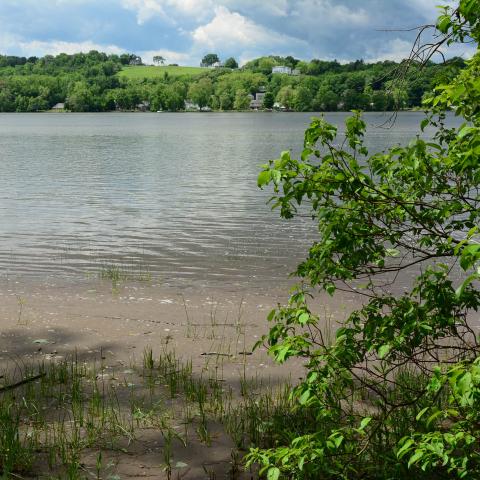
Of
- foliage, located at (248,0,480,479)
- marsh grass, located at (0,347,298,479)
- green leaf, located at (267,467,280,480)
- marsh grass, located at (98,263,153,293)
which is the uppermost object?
foliage, located at (248,0,480,479)

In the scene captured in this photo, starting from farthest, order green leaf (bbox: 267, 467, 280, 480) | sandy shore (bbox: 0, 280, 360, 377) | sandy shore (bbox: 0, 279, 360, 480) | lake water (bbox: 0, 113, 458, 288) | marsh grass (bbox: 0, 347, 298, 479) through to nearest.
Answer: lake water (bbox: 0, 113, 458, 288) → sandy shore (bbox: 0, 280, 360, 377) → sandy shore (bbox: 0, 279, 360, 480) → marsh grass (bbox: 0, 347, 298, 479) → green leaf (bbox: 267, 467, 280, 480)

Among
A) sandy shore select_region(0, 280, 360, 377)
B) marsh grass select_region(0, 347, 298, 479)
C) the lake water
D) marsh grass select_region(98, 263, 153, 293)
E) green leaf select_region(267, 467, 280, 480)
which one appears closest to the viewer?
green leaf select_region(267, 467, 280, 480)

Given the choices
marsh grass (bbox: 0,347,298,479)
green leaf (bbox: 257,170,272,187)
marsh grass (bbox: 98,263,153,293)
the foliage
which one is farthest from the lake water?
marsh grass (bbox: 0,347,298,479)

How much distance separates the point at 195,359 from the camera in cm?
988

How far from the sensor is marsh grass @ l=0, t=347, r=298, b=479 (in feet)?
20.9

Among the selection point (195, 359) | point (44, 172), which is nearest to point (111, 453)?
point (195, 359)

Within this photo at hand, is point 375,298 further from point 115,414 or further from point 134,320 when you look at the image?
point 134,320

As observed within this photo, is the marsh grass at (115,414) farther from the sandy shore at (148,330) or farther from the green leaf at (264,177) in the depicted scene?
the green leaf at (264,177)

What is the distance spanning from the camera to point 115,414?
7344 mm

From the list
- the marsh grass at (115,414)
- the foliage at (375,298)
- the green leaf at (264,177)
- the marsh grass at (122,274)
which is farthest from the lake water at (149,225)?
the marsh grass at (115,414)

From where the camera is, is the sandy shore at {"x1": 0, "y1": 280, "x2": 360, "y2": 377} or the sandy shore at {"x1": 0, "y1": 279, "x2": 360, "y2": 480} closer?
the sandy shore at {"x1": 0, "y1": 279, "x2": 360, "y2": 480}

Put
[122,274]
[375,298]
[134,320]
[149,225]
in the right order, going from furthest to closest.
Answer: [149,225]
[122,274]
[134,320]
[375,298]

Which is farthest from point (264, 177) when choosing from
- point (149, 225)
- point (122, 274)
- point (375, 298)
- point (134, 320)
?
point (149, 225)

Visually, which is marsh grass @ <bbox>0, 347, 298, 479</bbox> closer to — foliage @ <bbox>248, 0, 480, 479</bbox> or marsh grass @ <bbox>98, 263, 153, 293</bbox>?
foliage @ <bbox>248, 0, 480, 479</bbox>
